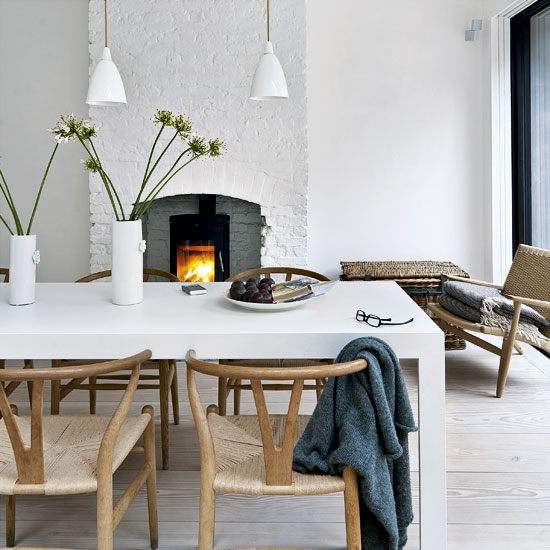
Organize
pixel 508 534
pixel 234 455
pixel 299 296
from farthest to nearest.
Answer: pixel 299 296, pixel 508 534, pixel 234 455

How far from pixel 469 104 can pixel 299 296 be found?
3.19 meters

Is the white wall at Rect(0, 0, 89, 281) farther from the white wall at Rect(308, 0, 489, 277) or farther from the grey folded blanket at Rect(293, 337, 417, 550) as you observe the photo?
the grey folded blanket at Rect(293, 337, 417, 550)

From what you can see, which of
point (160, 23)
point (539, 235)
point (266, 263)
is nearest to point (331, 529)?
point (266, 263)

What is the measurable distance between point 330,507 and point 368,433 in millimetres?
838

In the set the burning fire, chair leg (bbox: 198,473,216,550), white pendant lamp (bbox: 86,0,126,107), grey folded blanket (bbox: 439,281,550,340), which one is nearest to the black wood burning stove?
the burning fire

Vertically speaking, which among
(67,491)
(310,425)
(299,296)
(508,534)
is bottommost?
(508,534)

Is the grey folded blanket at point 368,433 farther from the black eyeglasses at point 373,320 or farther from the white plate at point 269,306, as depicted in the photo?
the white plate at point 269,306

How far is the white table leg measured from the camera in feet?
6.06

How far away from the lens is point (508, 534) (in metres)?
2.13

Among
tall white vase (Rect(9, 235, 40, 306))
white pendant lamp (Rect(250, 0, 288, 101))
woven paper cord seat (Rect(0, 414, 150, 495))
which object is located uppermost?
white pendant lamp (Rect(250, 0, 288, 101))

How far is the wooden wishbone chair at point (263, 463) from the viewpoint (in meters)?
1.53

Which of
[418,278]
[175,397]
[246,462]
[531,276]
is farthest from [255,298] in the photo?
[418,278]

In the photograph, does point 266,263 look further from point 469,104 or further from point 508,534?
point 508,534

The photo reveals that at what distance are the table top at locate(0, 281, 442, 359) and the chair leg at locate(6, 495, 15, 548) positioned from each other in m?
0.53
